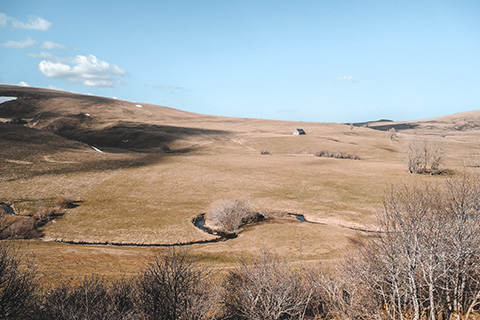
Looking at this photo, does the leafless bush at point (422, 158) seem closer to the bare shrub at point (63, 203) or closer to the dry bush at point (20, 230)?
the bare shrub at point (63, 203)

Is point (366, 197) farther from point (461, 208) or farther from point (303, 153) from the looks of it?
point (303, 153)

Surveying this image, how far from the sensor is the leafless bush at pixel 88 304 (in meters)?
17.6

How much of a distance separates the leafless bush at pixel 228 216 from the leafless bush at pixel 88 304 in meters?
29.0

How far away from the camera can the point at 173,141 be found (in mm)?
137750

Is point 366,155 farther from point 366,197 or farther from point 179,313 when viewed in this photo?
point 179,313

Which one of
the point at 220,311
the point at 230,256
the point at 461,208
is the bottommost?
the point at 230,256

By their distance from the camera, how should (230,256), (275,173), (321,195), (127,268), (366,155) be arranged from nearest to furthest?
1. (127,268)
2. (230,256)
3. (321,195)
4. (275,173)
5. (366,155)

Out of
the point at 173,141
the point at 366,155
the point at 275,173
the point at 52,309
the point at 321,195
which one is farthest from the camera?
the point at 173,141

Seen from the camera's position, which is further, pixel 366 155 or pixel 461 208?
pixel 366 155

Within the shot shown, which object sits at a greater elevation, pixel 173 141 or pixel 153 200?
pixel 173 141

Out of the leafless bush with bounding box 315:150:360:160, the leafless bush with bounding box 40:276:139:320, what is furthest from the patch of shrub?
the leafless bush with bounding box 315:150:360:160

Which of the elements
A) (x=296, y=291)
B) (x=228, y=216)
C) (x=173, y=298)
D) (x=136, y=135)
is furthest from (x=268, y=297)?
(x=136, y=135)

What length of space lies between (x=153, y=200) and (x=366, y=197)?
45.6 m

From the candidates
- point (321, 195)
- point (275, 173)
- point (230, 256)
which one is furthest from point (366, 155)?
point (230, 256)
